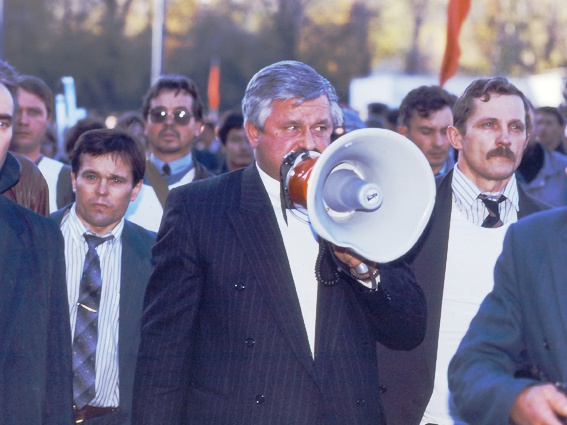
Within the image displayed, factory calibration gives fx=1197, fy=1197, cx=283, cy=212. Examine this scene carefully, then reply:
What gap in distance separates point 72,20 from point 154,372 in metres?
31.3

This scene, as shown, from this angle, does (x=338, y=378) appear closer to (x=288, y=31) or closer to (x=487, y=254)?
(x=487, y=254)

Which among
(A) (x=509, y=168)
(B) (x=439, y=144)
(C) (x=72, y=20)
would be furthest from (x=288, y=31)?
(A) (x=509, y=168)

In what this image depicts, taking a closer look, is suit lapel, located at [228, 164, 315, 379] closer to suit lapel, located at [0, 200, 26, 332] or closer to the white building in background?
suit lapel, located at [0, 200, 26, 332]

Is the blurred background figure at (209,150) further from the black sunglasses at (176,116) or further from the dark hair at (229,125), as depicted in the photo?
the black sunglasses at (176,116)

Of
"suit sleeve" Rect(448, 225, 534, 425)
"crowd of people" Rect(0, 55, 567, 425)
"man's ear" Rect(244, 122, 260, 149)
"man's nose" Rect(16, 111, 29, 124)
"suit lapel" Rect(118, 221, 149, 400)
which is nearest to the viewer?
"suit sleeve" Rect(448, 225, 534, 425)

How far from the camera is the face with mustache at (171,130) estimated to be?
6.77 meters

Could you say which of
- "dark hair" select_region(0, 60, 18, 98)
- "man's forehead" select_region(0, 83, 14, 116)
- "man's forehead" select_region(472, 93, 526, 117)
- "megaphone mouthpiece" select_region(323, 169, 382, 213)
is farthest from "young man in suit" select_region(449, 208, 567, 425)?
"man's forehead" select_region(472, 93, 526, 117)

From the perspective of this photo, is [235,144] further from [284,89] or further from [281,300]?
[281,300]

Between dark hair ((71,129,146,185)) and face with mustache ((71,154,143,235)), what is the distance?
0.02 meters

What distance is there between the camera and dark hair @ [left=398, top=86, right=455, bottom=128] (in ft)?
22.7

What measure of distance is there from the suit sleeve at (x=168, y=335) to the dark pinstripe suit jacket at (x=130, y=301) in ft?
2.69

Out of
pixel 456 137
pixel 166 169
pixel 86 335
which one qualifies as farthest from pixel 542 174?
pixel 86 335

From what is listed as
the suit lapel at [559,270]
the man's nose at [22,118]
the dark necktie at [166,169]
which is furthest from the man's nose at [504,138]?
the man's nose at [22,118]

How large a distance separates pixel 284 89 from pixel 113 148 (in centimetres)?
153
